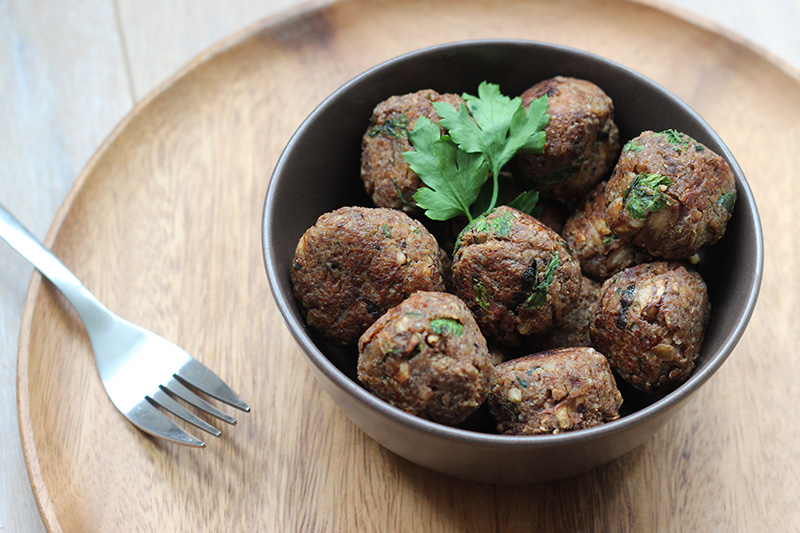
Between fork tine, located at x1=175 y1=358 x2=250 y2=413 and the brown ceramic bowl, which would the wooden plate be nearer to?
fork tine, located at x1=175 y1=358 x2=250 y2=413

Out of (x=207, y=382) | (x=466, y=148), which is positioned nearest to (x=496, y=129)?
(x=466, y=148)

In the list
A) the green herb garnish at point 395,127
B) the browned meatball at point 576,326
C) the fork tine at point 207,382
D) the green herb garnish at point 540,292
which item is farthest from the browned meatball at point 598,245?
the fork tine at point 207,382

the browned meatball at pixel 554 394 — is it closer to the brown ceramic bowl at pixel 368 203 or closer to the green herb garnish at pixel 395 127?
the brown ceramic bowl at pixel 368 203

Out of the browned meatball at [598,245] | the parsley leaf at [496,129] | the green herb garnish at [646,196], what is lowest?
the browned meatball at [598,245]

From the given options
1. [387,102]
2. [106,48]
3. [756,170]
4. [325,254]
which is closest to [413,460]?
[325,254]

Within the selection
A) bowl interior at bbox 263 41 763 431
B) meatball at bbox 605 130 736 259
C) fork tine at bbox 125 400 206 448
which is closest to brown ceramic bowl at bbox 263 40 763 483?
bowl interior at bbox 263 41 763 431
